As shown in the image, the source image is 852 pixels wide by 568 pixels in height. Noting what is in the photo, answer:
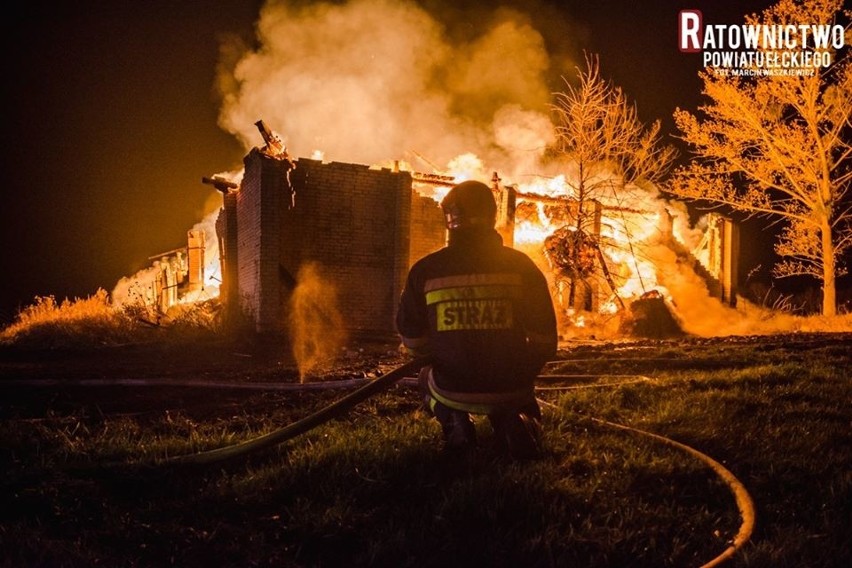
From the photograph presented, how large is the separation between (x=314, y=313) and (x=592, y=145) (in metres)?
8.98

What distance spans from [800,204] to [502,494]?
19.7m

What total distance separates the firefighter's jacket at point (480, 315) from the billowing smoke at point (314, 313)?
8291 mm

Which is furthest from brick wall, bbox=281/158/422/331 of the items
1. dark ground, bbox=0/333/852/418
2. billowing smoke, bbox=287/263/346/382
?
dark ground, bbox=0/333/852/418

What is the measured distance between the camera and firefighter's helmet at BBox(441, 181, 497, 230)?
298 cm

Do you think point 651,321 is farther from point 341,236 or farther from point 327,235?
point 327,235

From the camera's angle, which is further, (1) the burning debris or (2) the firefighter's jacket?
(1) the burning debris

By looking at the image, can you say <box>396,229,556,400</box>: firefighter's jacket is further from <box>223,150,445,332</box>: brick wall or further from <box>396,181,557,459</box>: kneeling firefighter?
<box>223,150,445,332</box>: brick wall

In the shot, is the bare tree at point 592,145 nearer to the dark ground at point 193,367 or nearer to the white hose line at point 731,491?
the dark ground at point 193,367

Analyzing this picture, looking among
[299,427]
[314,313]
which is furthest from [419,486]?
[314,313]

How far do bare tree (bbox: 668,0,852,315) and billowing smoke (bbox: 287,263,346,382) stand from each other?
39.6 feet

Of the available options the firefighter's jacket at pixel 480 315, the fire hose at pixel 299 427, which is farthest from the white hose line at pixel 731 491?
the fire hose at pixel 299 427

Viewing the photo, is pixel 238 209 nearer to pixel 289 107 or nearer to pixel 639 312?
pixel 639 312

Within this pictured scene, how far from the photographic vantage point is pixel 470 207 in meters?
2.98

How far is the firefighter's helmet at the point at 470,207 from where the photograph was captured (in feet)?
9.78
